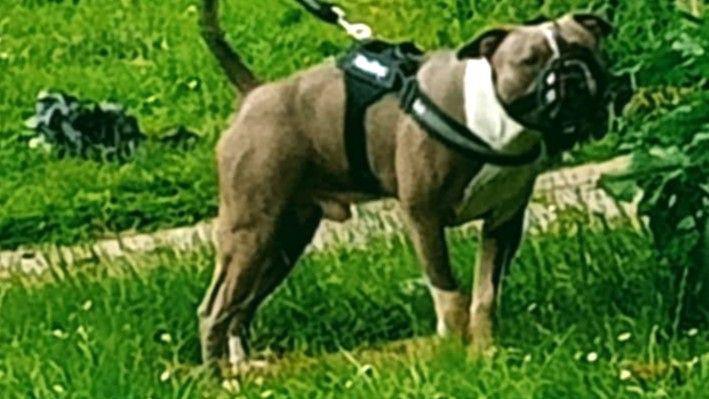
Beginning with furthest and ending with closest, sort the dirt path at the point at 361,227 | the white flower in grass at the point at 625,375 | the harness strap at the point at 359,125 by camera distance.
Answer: the dirt path at the point at 361,227, the harness strap at the point at 359,125, the white flower in grass at the point at 625,375

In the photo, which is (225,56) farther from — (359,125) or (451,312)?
(451,312)

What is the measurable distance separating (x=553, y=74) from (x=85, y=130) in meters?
4.79

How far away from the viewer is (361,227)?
920 cm

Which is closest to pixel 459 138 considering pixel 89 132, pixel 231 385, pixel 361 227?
pixel 231 385

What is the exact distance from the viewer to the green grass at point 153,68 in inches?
396

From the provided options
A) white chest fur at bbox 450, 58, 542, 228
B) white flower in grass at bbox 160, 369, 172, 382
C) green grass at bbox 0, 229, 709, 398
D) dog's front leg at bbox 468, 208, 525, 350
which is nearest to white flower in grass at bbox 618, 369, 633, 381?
green grass at bbox 0, 229, 709, 398

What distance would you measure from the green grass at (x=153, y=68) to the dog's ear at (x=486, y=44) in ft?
5.98

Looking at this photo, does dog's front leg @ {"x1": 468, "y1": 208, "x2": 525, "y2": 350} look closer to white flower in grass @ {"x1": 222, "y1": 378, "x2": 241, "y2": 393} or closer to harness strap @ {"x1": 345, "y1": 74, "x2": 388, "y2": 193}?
harness strap @ {"x1": 345, "y1": 74, "x2": 388, "y2": 193}

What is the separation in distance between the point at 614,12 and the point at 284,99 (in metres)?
4.04

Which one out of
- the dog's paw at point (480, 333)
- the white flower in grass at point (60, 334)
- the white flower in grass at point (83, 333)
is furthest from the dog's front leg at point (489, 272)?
the white flower in grass at point (60, 334)

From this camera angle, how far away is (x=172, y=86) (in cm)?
1191

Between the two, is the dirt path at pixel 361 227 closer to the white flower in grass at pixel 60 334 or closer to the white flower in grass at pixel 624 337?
the white flower in grass at pixel 60 334

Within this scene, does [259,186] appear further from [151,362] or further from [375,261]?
[375,261]

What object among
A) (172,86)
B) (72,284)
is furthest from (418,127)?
(172,86)
